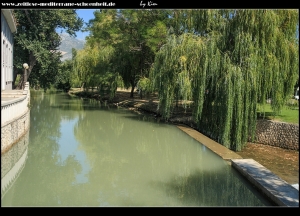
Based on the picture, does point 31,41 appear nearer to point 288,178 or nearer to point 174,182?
point 174,182

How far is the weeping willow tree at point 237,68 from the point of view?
12.0m

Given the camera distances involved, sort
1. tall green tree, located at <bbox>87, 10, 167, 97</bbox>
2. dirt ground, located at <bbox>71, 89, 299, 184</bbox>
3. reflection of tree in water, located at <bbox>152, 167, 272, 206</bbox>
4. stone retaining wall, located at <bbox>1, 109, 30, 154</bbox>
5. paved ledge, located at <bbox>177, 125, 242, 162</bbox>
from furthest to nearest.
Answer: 1. tall green tree, located at <bbox>87, 10, 167, 97</bbox>
2. paved ledge, located at <bbox>177, 125, 242, 162</bbox>
3. stone retaining wall, located at <bbox>1, 109, 30, 154</bbox>
4. dirt ground, located at <bbox>71, 89, 299, 184</bbox>
5. reflection of tree in water, located at <bbox>152, 167, 272, 206</bbox>

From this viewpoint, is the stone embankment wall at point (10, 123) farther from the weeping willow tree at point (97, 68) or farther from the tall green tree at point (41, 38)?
the weeping willow tree at point (97, 68)

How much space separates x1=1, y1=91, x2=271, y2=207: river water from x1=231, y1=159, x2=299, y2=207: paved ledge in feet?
0.77

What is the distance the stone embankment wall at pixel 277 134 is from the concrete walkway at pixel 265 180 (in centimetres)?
127

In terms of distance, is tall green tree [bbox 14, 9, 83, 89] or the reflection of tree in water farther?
tall green tree [bbox 14, 9, 83, 89]

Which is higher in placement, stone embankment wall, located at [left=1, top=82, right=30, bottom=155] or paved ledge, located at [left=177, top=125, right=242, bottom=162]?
stone embankment wall, located at [left=1, top=82, right=30, bottom=155]

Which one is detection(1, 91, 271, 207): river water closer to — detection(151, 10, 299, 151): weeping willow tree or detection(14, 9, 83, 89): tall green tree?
detection(151, 10, 299, 151): weeping willow tree

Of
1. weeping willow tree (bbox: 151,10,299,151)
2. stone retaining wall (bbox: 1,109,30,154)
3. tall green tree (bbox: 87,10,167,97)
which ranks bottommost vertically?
stone retaining wall (bbox: 1,109,30,154)

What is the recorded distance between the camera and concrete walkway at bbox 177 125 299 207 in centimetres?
654

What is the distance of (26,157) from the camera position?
1092 centimetres

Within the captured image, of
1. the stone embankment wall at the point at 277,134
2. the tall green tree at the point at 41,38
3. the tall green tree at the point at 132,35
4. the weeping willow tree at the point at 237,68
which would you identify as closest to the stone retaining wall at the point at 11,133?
the tall green tree at the point at 41,38

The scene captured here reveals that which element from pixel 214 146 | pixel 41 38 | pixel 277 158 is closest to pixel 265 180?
pixel 277 158

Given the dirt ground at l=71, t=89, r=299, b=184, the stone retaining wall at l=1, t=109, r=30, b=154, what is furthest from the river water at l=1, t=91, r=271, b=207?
the dirt ground at l=71, t=89, r=299, b=184
